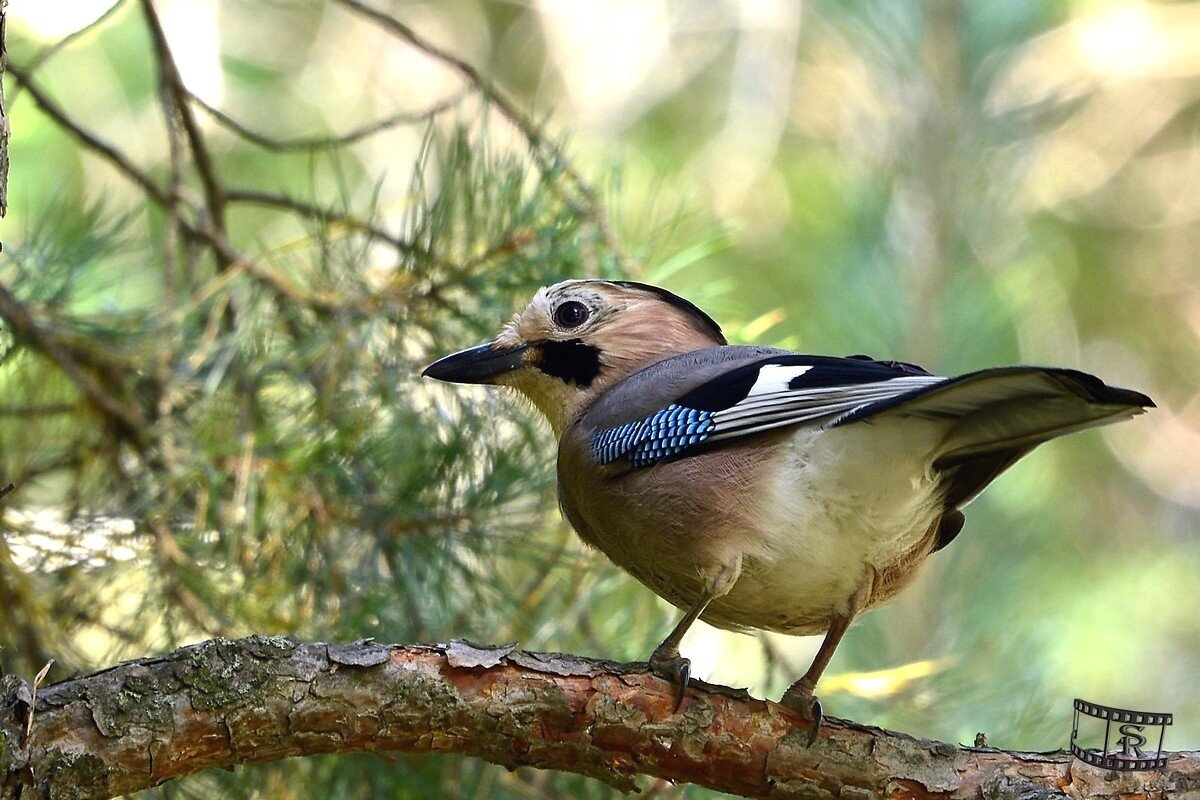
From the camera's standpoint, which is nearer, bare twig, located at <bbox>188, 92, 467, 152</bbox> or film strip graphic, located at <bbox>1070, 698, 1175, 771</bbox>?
film strip graphic, located at <bbox>1070, 698, 1175, 771</bbox>

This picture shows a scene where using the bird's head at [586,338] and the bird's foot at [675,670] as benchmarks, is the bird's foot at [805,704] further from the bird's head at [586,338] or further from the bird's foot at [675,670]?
the bird's head at [586,338]

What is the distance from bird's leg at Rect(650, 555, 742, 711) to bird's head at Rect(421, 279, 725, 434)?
2.35ft

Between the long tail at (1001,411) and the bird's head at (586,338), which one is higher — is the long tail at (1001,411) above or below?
below

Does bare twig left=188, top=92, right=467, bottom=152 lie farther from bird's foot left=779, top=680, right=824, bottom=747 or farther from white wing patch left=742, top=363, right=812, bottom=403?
bird's foot left=779, top=680, right=824, bottom=747

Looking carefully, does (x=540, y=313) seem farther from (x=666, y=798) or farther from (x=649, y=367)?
(x=666, y=798)

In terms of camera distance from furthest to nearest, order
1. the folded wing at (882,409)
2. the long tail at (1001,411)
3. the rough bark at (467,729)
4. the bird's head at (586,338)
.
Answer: the bird's head at (586,338) → the folded wing at (882,409) → the long tail at (1001,411) → the rough bark at (467,729)

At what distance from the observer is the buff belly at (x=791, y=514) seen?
262 cm

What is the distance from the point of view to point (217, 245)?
3.34 meters

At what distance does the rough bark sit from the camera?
1.96 m

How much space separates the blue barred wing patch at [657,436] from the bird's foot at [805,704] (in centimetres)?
54

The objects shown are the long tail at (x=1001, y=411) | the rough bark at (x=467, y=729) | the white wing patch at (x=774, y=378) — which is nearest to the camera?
the rough bark at (x=467, y=729)

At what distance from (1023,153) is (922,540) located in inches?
102

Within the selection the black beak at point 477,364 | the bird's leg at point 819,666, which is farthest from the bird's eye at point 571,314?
the bird's leg at point 819,666

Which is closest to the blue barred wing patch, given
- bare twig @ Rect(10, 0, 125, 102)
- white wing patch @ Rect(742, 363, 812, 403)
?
white wing patch @ Rect(742, 363, 812, 403)
